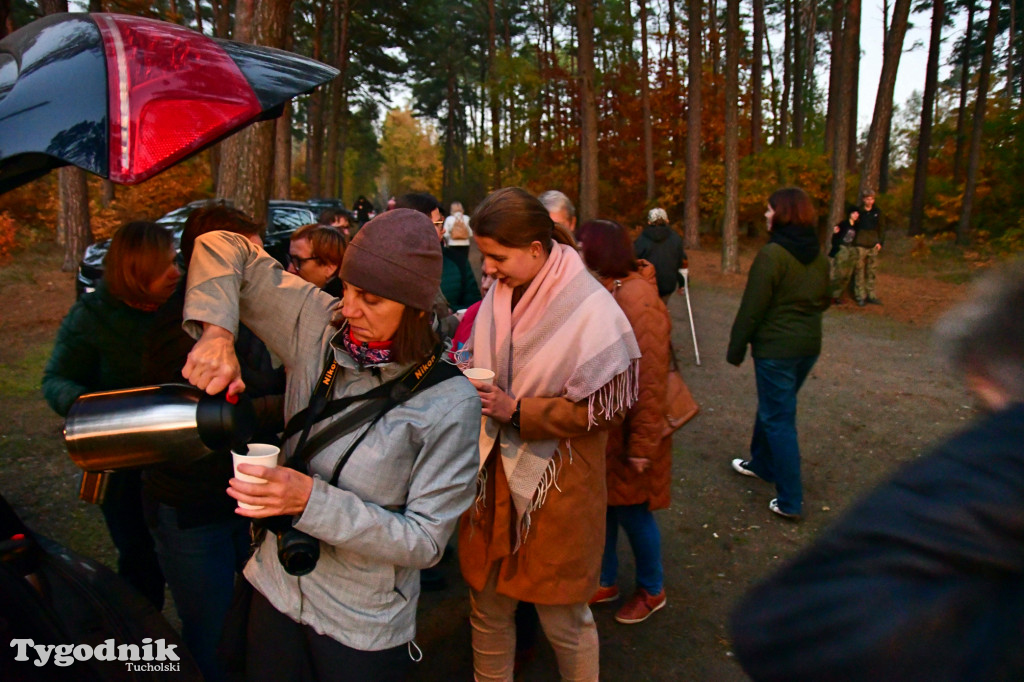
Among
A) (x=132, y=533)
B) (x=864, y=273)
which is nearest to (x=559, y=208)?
(x=132, y=533)

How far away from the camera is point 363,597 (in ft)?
6.11

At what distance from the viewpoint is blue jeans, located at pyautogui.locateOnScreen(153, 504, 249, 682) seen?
254cm

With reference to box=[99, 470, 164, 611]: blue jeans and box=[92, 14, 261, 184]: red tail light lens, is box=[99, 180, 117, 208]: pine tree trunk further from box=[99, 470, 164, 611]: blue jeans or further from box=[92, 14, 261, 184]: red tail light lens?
box=[92, 14, 261, 184]: red tail light lens

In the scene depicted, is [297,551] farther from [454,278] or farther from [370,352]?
[454,278]

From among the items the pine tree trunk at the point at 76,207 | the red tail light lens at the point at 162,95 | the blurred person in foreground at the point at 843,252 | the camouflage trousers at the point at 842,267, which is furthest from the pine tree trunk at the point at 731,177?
the red tail light lens at the point at 162,95

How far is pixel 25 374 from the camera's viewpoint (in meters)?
7.82

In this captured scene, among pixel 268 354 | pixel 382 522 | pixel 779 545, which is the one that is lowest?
pixel 779 545

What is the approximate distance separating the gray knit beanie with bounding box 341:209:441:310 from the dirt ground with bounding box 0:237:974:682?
1.25 m

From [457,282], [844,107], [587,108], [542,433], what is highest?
[587,108]

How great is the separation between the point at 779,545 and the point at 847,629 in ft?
13.3

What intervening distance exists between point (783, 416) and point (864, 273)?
379 inches

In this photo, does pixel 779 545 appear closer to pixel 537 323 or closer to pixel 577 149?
pixel 537 323

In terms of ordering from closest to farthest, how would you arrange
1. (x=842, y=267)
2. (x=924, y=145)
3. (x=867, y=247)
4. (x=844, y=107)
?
(x=867, y=247)
(x=842, y=267)
(x=844, y=107)
(x=924, y=145)


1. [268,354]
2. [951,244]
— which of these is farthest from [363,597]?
[951,244]
